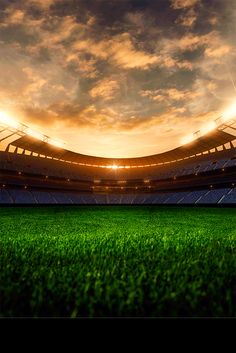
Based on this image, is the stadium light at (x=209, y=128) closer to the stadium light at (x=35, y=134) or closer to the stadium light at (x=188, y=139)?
the stadium light at (x=188, y=139)

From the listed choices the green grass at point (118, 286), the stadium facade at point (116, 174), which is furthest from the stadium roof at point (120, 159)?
the green grass at point (118, 286)

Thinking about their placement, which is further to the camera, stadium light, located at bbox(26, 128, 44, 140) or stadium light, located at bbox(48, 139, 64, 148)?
stadium light, located at bbox(48, 139, 64, 148)

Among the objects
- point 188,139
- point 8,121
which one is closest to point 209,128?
point 188,139

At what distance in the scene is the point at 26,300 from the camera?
166 cm

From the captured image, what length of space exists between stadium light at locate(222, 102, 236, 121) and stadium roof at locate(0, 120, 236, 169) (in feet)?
3.41

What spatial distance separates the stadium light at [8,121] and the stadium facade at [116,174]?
185 millimetres

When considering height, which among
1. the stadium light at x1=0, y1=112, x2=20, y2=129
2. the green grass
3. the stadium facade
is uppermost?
the stadium light at x1=0, y1=112, x2=20, y2=129

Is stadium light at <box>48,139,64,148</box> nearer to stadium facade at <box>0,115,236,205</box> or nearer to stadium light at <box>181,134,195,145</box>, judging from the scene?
stadium facade at <box>0,115,236,205</box>

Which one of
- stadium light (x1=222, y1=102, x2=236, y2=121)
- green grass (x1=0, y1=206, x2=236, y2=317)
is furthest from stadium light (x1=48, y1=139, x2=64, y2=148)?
green grass (x1=0, y1=206, x2=236, y2=317)

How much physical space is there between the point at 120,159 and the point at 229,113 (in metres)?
32.8

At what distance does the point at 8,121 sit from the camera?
28.9m

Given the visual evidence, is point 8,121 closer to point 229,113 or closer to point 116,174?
point 229,113

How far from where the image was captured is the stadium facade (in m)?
38.8

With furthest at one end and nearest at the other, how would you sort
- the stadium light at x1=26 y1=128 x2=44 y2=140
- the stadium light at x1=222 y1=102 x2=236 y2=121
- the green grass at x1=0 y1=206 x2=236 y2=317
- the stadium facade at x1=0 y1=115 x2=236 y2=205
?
1. the stadium facade at x1=0 y1=115 x2=236 y2=205
2. the stadium light at x1=26 y1=128 x2=44 y2=140
3. the stadium light at x1=222 y1=102 x2=236 y2=121
4. the green grass at x1=0 y1=206 x2=236 y2=317
